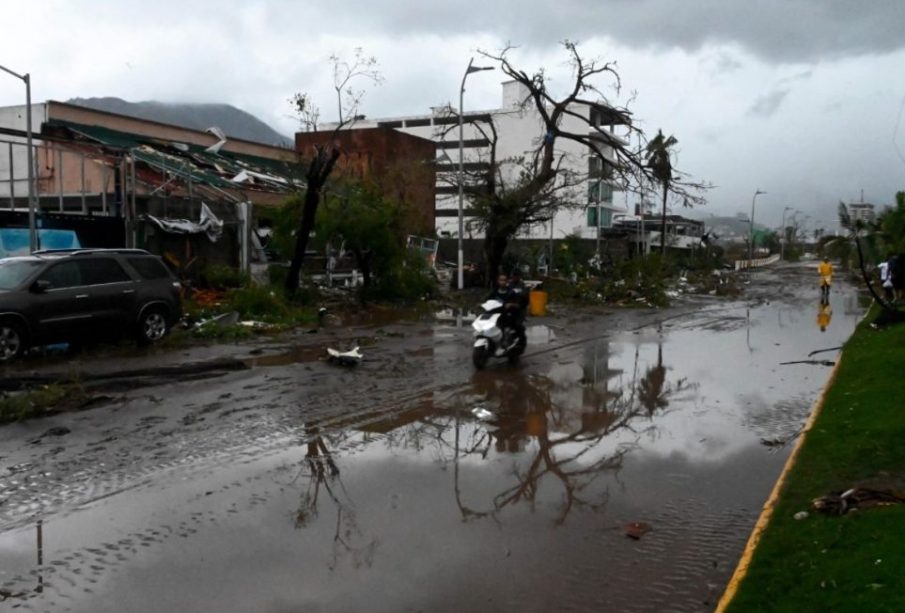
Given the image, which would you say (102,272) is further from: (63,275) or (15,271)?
(15,271)

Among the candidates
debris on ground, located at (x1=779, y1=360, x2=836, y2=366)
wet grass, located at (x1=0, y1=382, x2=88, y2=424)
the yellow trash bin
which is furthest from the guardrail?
wet grass, located at (x1=0, y1=382, x2=88, y2=424)

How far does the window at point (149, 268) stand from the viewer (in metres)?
15.4

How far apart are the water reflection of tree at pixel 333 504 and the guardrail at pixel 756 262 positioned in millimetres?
80597

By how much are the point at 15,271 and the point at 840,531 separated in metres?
13.0

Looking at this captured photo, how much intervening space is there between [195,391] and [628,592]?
777 cm

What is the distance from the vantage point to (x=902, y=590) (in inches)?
165

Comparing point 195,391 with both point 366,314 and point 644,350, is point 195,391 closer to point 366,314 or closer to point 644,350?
point 644,350

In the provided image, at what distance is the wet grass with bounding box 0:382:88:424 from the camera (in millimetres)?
9352

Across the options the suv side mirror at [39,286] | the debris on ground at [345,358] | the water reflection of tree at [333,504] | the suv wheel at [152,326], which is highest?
the suv side mirror at [39,286]

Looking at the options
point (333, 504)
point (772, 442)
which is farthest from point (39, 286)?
point (772, 442)

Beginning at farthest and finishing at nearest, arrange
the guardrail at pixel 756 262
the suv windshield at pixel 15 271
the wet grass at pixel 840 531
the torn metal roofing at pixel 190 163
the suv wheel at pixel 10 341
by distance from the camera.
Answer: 1. the guardrail at pixel 756 262
2. the torn metal roofing at pixel 190 163
3. the suv windshield at pixel 15 271
4. the suv wheel at pixel 10 341
5. the wet grass at pixel 840 531

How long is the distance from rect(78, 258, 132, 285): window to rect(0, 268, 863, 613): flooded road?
3.79 m

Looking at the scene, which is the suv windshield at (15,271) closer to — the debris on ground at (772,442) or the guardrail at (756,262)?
the debris on ground at (772,442)

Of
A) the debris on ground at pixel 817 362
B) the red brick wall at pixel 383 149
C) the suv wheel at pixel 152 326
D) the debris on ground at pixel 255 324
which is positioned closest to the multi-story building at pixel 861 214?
the debris on ground at pixel 817 362
